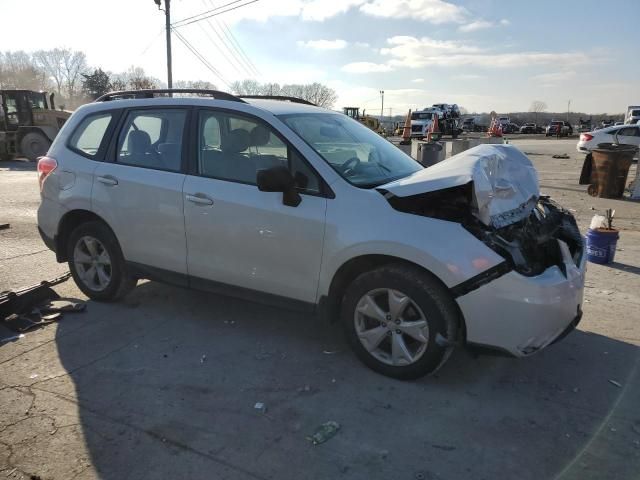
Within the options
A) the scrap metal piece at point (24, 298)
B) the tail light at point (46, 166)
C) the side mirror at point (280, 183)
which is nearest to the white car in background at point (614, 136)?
the side mirror at point (280, 183)

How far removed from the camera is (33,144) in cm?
1967

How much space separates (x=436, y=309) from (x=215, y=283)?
1807 millimetres

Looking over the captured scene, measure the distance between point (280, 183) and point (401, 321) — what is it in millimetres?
1232

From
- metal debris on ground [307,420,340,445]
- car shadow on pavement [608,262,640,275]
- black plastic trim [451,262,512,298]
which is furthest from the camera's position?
car shadow on pavement [608,262,640,275]

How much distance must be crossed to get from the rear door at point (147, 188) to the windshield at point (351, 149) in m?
1.07

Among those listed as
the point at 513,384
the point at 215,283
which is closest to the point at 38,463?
the point at 215,283

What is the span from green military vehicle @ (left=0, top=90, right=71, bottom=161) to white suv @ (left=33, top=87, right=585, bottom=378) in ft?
57.3

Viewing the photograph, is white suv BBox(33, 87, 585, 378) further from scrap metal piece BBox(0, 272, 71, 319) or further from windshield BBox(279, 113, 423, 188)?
scrap metal piece BBox(0, 272, 71, 319)

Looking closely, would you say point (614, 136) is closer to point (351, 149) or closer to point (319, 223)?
point (351, 149)

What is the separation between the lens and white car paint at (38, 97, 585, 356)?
305 centimetres

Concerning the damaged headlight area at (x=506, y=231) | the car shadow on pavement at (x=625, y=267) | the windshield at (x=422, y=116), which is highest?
the windshield at (x=422, y=116)

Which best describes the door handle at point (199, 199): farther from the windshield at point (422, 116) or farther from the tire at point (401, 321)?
the windshield at point (422, 116)

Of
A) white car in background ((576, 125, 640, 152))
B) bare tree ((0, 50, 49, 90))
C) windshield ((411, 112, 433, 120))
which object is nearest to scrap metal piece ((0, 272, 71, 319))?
white car in background ((576, 125, 640, 152))

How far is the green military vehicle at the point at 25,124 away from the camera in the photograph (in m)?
19.7
